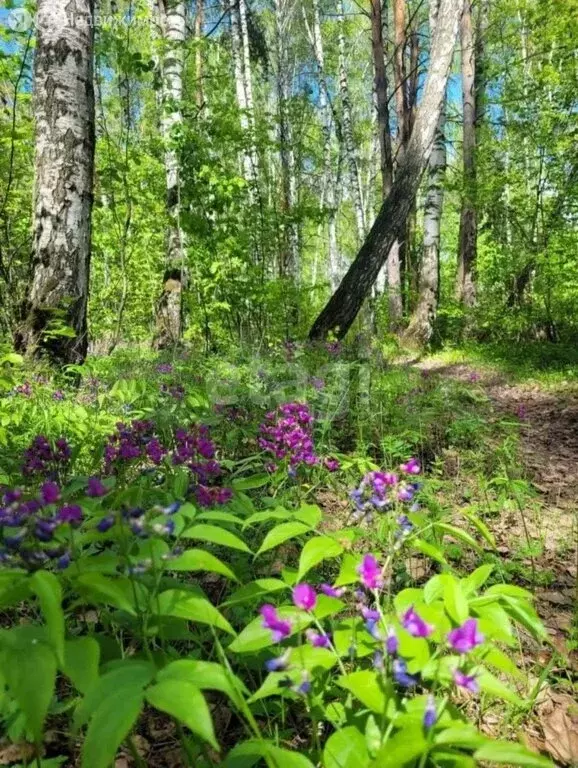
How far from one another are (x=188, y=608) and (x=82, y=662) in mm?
181

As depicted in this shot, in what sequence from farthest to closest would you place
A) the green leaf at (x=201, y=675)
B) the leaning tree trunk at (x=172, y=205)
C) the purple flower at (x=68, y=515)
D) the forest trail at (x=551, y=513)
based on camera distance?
the leaning tree trunk at (x=172, y=205)
the forest trail at (x=551, y=513)
the purple flower at (x=68, y=515)
the green leaf at (x=201, y=675)

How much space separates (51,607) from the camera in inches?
28.5

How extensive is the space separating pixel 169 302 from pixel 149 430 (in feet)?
19.6

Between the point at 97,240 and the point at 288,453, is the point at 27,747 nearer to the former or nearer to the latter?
the point at 288,453

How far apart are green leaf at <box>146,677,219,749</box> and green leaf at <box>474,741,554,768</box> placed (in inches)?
13.1

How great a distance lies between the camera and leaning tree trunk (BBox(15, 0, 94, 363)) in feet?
13.2

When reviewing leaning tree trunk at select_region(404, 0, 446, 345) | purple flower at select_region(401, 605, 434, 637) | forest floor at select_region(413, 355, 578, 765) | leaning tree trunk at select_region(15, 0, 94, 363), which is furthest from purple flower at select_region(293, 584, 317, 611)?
leaning tree trunk at select_region(404, 0, 446, 345)

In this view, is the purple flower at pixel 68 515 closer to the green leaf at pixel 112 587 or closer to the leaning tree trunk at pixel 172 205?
the green leaf at pixel 112 587

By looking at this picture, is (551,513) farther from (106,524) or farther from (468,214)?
(468,214)

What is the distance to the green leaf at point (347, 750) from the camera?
0.80m

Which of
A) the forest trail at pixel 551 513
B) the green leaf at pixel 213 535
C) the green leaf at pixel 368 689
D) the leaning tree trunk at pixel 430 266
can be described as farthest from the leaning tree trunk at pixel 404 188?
the green leaf at pixel 368 689

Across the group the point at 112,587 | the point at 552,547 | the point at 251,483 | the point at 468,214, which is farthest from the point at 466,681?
the point at 468,214

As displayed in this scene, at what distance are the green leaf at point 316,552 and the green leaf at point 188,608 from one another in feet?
0.63

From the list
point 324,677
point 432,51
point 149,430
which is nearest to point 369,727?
point 324,677
